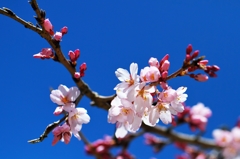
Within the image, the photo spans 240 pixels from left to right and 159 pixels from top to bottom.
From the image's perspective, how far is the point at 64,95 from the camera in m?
1.81

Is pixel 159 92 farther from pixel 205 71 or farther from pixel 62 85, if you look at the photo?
pixel 62 85

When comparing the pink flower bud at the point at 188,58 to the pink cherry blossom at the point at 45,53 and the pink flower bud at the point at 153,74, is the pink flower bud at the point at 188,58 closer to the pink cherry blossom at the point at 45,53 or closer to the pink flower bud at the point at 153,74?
the pink flower bud at the point at 153,74

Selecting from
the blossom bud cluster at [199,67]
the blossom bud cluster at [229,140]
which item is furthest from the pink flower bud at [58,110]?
the blossom bud cluster at [229,140]

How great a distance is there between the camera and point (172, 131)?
3855mm

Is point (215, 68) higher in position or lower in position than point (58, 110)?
lower

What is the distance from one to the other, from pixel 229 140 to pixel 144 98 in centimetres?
330

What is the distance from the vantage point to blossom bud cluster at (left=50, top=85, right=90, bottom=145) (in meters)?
1.71

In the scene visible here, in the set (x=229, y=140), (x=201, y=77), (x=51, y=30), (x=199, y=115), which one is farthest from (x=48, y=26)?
(x=229, y=140)

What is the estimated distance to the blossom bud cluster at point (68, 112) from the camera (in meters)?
1.71

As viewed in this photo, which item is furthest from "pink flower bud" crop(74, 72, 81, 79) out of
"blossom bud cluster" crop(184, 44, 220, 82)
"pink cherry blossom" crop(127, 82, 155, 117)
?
"blossom bud cluster" crop(184, 44, 220, 82)

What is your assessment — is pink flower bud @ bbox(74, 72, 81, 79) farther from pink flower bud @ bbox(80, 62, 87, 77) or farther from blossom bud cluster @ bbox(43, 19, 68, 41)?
blossom bud cluster @ bbox(43, 19, 68, 41)

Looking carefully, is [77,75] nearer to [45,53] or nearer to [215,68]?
[45,53]

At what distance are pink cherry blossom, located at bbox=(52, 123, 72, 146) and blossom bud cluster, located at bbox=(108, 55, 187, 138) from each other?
0.27 m

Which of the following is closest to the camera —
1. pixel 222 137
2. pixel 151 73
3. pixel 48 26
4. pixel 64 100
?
pixel 151 73
